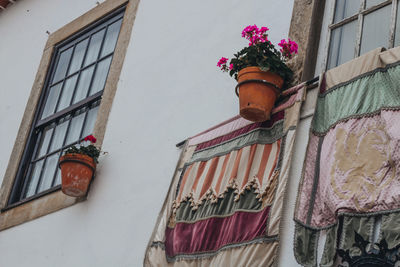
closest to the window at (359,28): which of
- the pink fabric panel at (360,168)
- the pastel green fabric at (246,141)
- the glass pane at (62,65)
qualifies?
the pastel green fabric at (246,141)

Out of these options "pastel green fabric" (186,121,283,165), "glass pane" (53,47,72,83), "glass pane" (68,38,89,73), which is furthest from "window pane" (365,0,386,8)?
"glass pane" (53,47,72,83)

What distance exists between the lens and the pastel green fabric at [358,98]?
3.90 m

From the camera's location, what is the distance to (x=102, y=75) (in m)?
6.79

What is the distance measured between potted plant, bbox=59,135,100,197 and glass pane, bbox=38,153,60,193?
78cm

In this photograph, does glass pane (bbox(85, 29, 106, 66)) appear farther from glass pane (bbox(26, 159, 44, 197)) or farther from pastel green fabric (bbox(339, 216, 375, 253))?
pastel green fabric (bbox(339, 216, 375, 253))

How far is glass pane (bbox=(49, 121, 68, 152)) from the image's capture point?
681 cm

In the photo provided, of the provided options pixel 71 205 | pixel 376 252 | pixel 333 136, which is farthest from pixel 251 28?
pixel 71 205

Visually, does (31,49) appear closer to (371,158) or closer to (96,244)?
(96,244)

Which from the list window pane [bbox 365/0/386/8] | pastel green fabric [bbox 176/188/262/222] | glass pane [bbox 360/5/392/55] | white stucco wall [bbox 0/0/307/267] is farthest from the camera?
white stucco wall [bbox 0/0/307/267]

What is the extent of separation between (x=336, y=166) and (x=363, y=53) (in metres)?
0.92

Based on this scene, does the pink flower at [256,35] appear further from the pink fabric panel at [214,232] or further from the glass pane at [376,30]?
the pink fabric panel at [214,232]

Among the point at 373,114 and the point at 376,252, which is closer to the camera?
the point at 376,252

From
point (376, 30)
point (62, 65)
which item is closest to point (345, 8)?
point (376, 30)

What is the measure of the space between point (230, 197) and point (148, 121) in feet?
5.02
